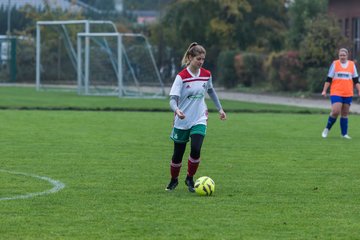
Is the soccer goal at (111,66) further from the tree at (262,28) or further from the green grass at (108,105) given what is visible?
the tree at (262,28)

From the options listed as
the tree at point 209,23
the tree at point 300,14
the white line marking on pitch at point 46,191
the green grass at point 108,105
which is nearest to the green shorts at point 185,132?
the white line marking on pitch at point 46,191

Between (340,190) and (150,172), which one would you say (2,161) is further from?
(340,190)

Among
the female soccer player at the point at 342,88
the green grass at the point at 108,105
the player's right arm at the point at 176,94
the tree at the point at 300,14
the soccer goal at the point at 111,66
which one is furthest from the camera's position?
the tree at the point at 300,14

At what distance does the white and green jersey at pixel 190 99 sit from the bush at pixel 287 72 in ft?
102

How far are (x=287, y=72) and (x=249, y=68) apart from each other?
479 centimetres

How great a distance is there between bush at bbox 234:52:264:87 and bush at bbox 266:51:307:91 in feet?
9.06

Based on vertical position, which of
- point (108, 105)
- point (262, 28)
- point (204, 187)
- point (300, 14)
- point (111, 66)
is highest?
point (300, 14)

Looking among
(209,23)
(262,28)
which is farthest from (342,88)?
(262,28)

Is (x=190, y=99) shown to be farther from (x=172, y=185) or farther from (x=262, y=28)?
(x=262, y=28)

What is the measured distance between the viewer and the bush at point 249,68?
47750 millimetres

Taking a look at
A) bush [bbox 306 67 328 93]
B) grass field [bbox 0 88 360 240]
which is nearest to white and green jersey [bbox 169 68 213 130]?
grass field [bbox 0 88 360 240]

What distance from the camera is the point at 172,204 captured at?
11.1m

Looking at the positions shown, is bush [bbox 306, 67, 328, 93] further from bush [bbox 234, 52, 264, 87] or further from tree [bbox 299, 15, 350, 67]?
bush [bbox 234, 52, 264, 87]

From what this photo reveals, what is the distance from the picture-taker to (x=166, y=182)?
13.1 metres
